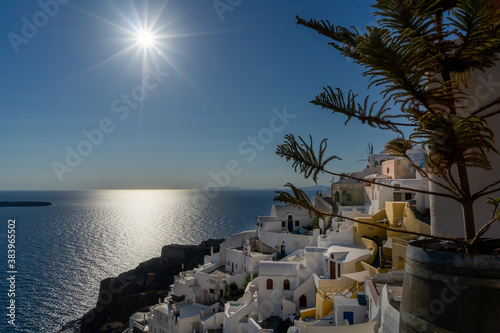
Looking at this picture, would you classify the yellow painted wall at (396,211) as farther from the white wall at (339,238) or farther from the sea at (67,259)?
the sea at (67,259)

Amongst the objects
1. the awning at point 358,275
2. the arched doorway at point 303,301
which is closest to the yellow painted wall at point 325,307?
the awning at point 358,275

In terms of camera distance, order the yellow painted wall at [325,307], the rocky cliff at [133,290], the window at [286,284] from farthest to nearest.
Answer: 1. the rocky cliff at [133,290]
2. the window at [286,284]
3. the yellow painted wall at [325,307]

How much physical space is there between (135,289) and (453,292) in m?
54.8

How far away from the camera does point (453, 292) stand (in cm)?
294

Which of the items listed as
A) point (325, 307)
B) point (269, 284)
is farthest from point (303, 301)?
point (325, 307)

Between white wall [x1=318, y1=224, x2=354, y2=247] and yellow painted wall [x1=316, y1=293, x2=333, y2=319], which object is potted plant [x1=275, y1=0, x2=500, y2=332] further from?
white wall [x1=318, y1=224, x2=354, y2=247]

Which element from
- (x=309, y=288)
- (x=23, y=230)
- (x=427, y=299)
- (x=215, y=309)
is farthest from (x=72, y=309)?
(x=23, y=230)

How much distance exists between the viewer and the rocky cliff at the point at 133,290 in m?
42.7

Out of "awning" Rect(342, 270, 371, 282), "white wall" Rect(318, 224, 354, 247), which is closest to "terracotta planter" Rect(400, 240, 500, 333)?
"awning" Rect(342, 270, 371, 282)

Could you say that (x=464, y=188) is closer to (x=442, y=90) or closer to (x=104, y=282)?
(x=442, y=90)

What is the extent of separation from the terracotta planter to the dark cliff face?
146 feet

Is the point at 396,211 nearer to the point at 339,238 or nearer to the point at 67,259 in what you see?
the point at 339,238

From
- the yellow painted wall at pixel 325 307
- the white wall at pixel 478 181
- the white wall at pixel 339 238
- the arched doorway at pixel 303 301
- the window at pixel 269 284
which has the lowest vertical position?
the arched doorway at pixel 303 301

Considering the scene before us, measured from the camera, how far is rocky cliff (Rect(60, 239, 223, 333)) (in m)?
42.7
